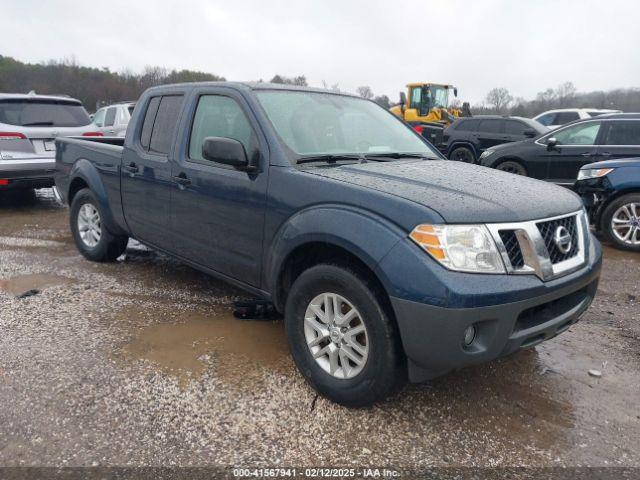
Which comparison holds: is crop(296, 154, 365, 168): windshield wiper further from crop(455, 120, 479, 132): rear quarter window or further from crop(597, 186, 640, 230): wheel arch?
crop(455, 120, 479, 132): rear quarter window

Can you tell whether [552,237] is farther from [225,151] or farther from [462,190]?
[225,151]

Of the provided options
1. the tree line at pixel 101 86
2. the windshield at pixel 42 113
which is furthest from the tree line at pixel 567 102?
the windshield at pixel 42 113

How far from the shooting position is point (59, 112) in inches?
Result: 323

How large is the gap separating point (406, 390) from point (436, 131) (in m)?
14.2

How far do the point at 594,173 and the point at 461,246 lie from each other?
5.26m

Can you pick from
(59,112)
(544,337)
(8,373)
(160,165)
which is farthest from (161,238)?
(59,112)

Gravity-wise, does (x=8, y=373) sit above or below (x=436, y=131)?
below

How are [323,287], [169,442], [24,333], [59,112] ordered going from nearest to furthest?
[169,442], [323,287], [24,333], [59,112]

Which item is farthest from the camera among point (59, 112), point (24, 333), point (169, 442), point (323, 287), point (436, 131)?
point (436, 131)

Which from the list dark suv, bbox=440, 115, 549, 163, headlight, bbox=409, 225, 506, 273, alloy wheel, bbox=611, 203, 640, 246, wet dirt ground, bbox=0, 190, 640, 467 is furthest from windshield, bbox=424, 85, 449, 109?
headlight, bbox=409, 225, 506, 273

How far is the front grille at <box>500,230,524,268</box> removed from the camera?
250 cm

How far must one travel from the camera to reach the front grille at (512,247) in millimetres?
2496

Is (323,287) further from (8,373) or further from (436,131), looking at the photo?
(436,131)

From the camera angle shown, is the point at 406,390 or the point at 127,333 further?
the point at 127,333
